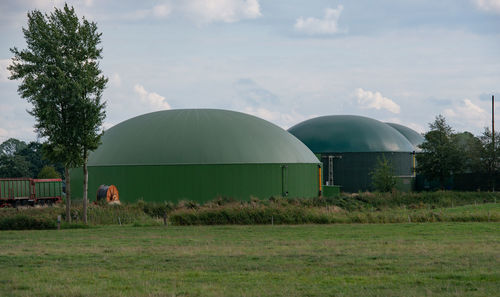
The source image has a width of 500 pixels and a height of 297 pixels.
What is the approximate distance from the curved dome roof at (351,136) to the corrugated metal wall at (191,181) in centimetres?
2590

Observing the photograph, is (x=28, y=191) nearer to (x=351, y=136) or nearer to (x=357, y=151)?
(x=357, y=151)

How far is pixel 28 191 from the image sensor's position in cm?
4812

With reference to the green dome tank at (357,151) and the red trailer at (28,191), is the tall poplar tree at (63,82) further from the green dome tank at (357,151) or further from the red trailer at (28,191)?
the green dome tank at (357,151)

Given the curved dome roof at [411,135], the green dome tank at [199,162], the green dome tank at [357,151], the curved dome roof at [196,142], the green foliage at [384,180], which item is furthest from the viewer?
the curved dome roof at [411,135]

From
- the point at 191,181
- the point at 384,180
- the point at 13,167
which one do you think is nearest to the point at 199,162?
the point at 191,181

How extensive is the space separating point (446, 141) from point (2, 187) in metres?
43.6

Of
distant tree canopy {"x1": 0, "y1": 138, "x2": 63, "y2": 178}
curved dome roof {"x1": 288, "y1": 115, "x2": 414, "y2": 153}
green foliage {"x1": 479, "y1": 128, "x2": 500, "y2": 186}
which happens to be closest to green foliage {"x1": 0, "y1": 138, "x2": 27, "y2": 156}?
distant tree canopy {"x1": 0, "y1": 138, "x2": 63, "y2": 178}

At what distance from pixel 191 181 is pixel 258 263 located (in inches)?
1086

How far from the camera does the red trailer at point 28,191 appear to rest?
46344 mm

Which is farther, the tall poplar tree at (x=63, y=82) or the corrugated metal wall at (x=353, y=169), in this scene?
the corrugated metal wall at (x=353, y=169)

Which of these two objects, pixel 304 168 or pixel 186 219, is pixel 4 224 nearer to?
pixel 186 219

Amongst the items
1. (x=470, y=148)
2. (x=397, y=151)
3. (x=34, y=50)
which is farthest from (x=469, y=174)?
(x=34, y=50)

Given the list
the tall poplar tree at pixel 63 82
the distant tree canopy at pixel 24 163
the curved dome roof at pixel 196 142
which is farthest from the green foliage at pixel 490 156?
the distant tree canopy at pixel 24 163

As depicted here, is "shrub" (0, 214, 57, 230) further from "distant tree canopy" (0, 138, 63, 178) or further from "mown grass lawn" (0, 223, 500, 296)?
"distant tree canopy" (0, 138, 63, 178)
